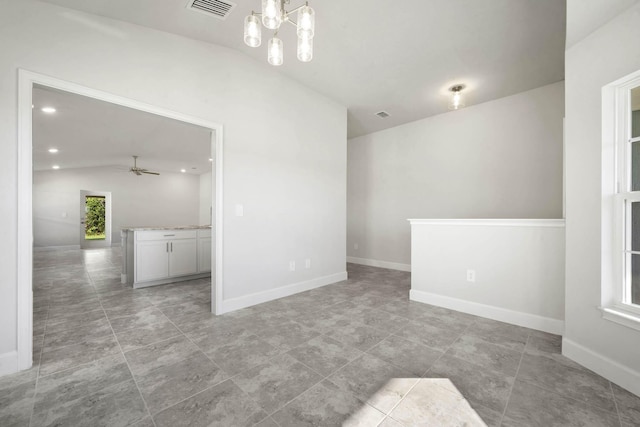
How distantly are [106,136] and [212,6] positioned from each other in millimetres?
4506

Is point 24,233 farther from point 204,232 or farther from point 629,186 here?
point 629,186

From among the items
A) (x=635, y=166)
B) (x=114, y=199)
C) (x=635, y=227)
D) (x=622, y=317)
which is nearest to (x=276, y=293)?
(x=622, y=317)

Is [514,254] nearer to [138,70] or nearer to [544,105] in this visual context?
[544,105]

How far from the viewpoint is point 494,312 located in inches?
106

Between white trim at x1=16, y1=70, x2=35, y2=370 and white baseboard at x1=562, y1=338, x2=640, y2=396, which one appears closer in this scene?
white baseboard at x1=562, y1=338, x2=640, y2=396

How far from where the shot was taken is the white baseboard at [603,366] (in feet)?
5.05

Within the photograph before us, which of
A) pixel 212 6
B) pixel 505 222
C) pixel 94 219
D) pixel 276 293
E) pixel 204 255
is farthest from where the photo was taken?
pixel 94 219

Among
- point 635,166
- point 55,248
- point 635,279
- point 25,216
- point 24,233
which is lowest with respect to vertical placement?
point 55,248

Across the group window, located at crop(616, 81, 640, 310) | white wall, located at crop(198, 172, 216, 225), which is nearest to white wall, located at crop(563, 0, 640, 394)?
window, located at crop(616, 81, 640, 310)

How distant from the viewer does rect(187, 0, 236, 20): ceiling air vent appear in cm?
218

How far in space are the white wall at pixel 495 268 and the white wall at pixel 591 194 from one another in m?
0.51

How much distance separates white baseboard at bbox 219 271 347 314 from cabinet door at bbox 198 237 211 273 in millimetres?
1826

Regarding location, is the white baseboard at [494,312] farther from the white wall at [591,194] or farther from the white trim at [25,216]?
the white trim at [25,216]

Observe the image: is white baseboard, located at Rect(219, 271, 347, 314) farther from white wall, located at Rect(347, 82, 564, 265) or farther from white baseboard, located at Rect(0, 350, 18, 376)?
white wall, located at Rect(347, 82, 564, 265)
